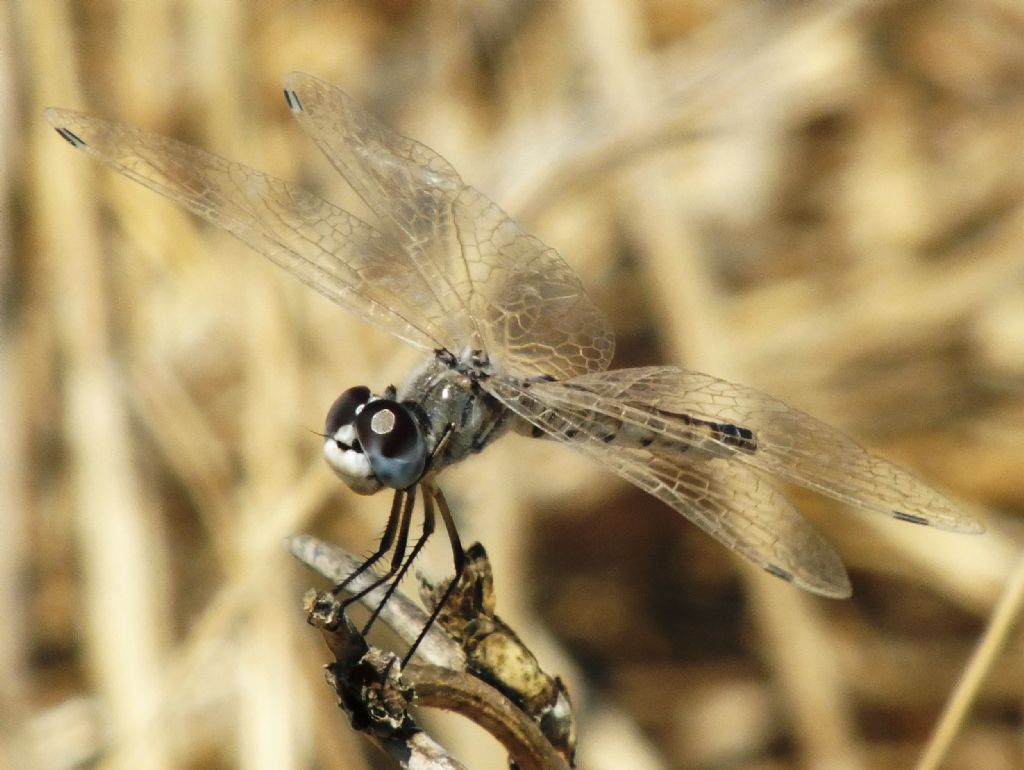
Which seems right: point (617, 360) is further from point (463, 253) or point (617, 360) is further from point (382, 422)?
point (382, 422)

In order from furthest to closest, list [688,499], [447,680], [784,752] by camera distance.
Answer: [784,752]
[688,499]
[447,680]

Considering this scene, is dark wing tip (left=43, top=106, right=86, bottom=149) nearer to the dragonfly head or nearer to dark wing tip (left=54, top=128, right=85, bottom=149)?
dark wing tip (left=54, top=128, right=85, bottom=149)

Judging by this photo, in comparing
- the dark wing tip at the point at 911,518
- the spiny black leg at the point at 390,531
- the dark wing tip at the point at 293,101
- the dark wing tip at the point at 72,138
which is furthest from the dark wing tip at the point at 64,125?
the dark wing tip at the point at 911,518

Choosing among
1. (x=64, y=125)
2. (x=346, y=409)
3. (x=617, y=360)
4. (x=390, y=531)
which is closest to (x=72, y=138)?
(x=64, y=125)

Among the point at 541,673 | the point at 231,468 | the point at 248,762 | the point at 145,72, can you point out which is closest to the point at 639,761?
the point at 248,762

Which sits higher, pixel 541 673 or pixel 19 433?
pixel 541 673

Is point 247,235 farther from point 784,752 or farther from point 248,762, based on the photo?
point 784,752
